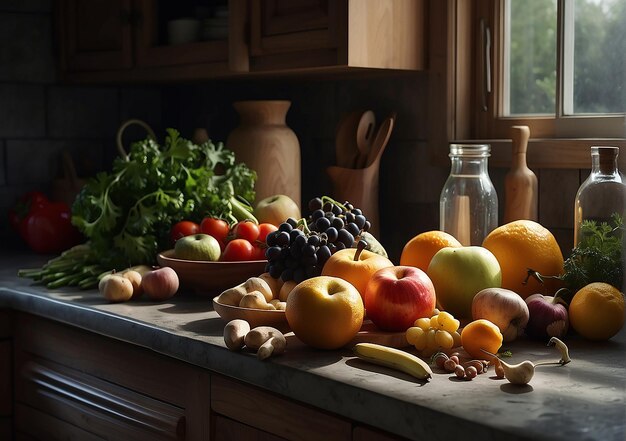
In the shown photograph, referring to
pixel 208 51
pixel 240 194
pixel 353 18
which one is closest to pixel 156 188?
pixel 240 194

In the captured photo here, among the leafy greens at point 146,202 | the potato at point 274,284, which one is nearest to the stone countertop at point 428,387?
the potato at point 274,284

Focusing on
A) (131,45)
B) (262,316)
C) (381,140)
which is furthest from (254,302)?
(131,45)

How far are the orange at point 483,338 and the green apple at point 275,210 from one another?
0.88 meters

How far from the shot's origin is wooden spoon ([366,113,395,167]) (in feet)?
7.30

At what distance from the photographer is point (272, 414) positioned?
4.53 ft

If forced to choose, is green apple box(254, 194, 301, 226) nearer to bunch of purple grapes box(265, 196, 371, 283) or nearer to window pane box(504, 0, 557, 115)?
bunch of purple grapes box(265, 196, 371, 283)

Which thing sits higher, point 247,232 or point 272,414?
point 247,232

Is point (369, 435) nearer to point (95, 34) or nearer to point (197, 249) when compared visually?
point (197, 249)

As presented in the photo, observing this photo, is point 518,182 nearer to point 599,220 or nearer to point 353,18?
point 599,220

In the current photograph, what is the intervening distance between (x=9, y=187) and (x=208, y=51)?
932mm

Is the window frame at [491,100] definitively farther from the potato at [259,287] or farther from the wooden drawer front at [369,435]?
the wooden drawer front at [369,435]

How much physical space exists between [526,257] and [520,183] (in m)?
0.29

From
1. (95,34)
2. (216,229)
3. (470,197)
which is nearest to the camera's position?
(470,197)

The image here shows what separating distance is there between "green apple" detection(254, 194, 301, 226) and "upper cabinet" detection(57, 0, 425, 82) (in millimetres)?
310
